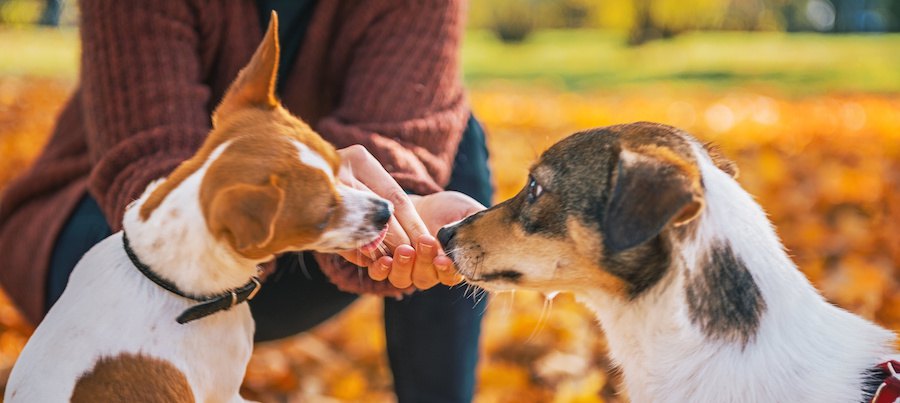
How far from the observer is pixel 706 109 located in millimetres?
7281

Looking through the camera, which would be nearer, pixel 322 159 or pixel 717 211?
pixel 717 211

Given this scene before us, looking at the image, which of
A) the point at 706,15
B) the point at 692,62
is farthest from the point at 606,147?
the point at 692,62

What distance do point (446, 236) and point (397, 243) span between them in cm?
13

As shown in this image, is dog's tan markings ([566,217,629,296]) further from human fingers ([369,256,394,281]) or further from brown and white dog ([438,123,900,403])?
human fingers ([369,256,394,281])

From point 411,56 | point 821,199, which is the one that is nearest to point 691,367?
point 411,56

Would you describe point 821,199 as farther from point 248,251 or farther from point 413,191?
point 248,251

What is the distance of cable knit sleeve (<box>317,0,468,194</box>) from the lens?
2396 millimetres

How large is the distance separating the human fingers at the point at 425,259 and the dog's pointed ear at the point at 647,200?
449mm

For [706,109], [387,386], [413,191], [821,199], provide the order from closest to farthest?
[413,191] < [387,386] < [821,199] < [706,109]

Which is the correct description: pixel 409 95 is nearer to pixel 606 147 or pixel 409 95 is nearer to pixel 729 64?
pixel 606 147

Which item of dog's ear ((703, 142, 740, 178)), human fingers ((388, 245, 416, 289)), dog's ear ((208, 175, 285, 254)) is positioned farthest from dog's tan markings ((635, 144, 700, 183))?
dog's ear ((208, 175, 285, 254))

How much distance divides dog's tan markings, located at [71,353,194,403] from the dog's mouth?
1.47 feet

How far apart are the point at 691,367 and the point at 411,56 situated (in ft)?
3.80

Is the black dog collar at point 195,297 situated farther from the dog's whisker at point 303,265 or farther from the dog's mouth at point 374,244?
the dog's whisker at point 303,265
